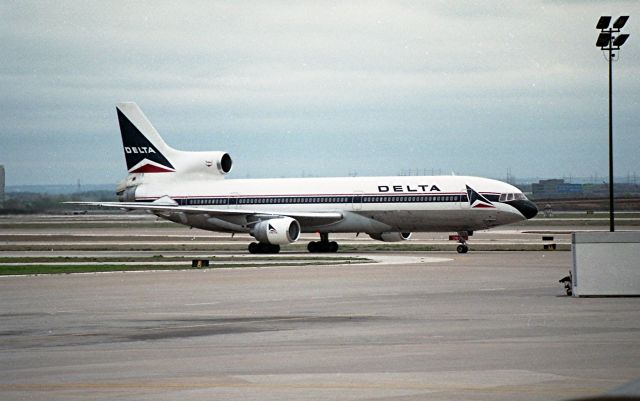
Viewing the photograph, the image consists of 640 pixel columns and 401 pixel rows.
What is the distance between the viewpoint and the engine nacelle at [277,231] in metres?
60.3

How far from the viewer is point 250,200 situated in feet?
214

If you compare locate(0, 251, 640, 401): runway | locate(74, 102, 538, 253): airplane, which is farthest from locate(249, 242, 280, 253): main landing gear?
locate(0, 251, 640, 401): runway

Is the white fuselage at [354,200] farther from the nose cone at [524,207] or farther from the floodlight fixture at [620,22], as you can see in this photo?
the floodlight fixture at [620,22]

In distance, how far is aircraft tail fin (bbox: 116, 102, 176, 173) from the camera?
2761 inches

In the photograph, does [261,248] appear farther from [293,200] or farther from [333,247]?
[333,247]

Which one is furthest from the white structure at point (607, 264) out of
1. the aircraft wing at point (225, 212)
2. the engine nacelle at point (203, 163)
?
the engine nacelle at point (203, 163)

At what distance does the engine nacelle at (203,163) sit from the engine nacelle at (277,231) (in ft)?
26.2

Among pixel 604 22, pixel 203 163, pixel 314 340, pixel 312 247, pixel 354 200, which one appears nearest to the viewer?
pixel 314 340

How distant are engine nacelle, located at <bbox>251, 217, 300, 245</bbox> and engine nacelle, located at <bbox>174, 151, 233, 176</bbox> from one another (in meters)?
7.99

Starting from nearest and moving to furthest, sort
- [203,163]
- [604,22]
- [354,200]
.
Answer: [604,22]
[354,200]
[203,163]

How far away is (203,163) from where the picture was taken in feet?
224

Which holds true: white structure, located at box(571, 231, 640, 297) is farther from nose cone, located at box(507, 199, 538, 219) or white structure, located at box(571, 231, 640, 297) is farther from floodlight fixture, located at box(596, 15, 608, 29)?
nose cone, located at box(507, 199, 538, 219)

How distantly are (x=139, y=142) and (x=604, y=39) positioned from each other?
1322 inches

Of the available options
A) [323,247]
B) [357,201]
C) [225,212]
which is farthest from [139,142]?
[357,201]
